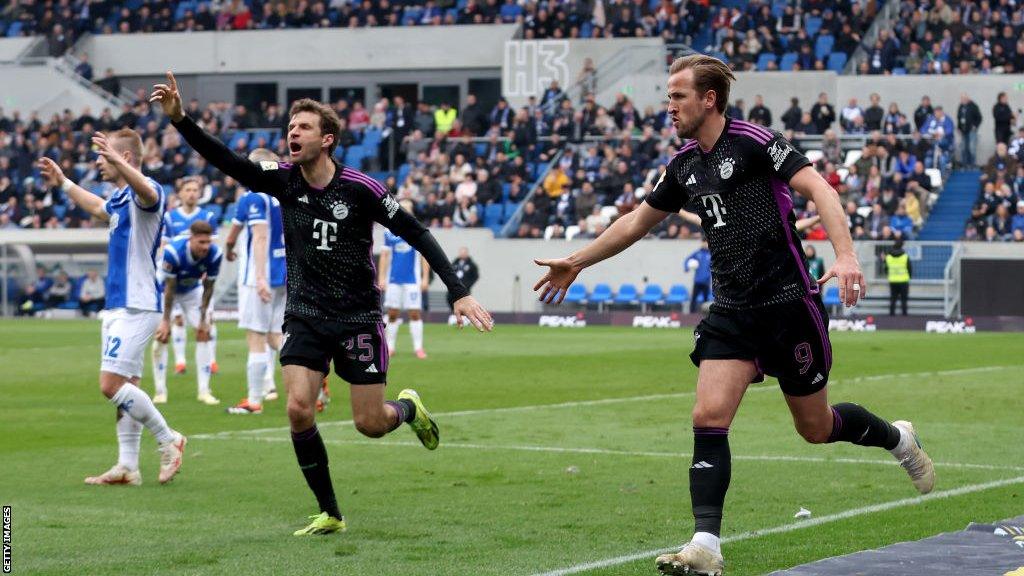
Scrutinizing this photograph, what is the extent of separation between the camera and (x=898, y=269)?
35.9m

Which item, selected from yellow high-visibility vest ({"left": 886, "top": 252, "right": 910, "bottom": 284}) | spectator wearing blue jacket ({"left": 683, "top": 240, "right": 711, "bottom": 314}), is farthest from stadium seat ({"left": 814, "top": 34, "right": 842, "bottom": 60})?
yellow high-visibility vest ({"left": 886, "top": 252, "right": 910, "bottom": 284})

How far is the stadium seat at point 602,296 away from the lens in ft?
130

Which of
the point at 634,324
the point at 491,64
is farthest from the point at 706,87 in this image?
the point at 491,64

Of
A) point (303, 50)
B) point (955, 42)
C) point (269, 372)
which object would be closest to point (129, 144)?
point (269, 372)

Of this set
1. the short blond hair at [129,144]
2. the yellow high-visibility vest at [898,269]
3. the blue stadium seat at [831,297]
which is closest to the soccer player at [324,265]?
the short blond hair at [129,144]

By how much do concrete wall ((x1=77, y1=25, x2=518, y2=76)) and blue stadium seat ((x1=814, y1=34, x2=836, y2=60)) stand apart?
9.73m

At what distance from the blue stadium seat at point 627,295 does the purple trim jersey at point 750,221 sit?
31.9 m

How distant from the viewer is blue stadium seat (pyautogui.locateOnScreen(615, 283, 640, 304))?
39.5 meters

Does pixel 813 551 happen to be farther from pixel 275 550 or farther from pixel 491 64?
pixel 491 64

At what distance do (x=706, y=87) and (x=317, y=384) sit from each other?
106 inches

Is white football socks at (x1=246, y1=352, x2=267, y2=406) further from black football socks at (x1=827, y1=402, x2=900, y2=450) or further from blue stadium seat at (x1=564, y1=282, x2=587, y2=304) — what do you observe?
blue stadium seat at (x1=564, y1=282, x2=587, y2=304)

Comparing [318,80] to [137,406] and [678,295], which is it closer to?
[678,295]

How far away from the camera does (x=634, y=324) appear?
3738 centimetres

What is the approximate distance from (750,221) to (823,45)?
38274 mm
